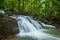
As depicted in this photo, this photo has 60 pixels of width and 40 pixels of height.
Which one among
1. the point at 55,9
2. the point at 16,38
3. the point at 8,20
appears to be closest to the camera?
the point at 16,38

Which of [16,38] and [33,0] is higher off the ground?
[33,0]

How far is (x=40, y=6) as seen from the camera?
24875mm

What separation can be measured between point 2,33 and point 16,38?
3.82 ft

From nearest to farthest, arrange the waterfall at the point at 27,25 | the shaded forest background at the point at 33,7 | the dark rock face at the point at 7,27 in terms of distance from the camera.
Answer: the dark rock face at the point at 7,27 → the waterfall at the point at 27,25 → the shaded forest background at the point at 33,7

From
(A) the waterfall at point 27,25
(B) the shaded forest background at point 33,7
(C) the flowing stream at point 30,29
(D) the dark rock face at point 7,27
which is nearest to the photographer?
(D) the dark rock face at point 7,27

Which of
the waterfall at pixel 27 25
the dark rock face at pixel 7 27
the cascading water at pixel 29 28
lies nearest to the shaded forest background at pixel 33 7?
the waterfall at pixel 27 25

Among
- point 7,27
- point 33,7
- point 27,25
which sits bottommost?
point 27,25

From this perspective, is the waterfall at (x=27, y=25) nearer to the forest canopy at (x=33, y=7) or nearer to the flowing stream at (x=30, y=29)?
the flowing stream at (x=30, y=29)

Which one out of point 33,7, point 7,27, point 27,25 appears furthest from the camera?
point 33,7

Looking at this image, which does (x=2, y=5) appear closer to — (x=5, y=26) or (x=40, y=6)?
(x=40, y=6)

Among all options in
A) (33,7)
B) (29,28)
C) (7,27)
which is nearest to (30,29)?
(29,28)

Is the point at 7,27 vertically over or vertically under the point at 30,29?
over

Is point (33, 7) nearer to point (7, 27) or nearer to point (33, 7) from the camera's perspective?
point (33, 7)

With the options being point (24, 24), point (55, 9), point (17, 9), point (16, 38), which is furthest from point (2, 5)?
point (16, 38)
